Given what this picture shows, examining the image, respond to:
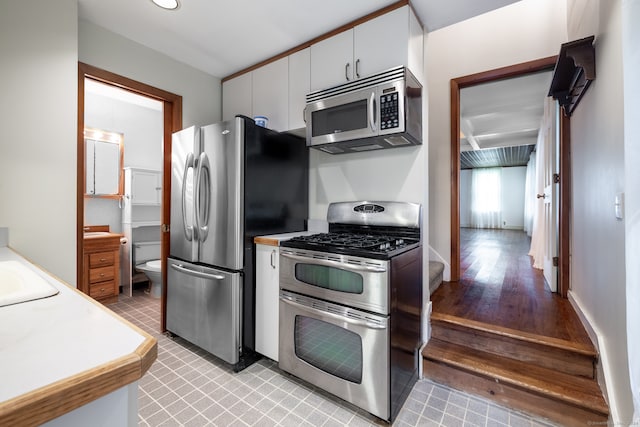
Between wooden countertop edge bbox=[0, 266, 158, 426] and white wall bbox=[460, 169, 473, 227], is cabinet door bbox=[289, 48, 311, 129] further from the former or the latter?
Result: white wall bbox=[460, 169, 473, 227]

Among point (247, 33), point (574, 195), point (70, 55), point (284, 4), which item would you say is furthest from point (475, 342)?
point (70, 55)

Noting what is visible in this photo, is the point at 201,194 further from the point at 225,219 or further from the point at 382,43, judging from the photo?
the point at 382,43

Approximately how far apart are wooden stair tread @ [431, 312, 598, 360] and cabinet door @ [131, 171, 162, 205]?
3.70m

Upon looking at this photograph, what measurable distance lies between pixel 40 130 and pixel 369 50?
2196 mm

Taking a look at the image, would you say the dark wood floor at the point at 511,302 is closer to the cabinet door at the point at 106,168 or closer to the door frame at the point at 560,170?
the door frame at the point at 560,170

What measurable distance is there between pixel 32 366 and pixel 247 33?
8.09 feet

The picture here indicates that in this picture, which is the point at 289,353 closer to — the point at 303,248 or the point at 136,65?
the point at 303,248

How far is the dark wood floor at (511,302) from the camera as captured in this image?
198 centimetres

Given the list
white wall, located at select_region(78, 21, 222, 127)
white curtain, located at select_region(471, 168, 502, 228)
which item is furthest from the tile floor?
white curtain, located at select_region(471, 168, 502, 228)

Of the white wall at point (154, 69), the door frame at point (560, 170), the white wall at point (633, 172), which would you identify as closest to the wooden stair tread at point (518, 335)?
the white wall at point (633, 172)

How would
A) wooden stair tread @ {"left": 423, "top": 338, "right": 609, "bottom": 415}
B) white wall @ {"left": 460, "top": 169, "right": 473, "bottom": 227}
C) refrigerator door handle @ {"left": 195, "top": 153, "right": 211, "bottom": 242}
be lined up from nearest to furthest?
wooden stair tread @ {"left": 423, "top": 338, "right": 609, "bottom": 415} < refrigerator door handle @ {"left": 195, "top": 153, "right": 211, "bottom": 242} < white wall @ {"left": 460, "top": 169, "right": 473, "bottom": 227}

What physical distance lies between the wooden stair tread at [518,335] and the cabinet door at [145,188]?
→ 12.1 ft

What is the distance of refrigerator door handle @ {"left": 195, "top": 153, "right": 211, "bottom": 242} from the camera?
222cm

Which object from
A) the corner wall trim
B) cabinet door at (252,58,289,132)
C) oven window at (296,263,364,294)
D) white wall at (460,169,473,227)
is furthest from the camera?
white wall at (460,169,473,227)
